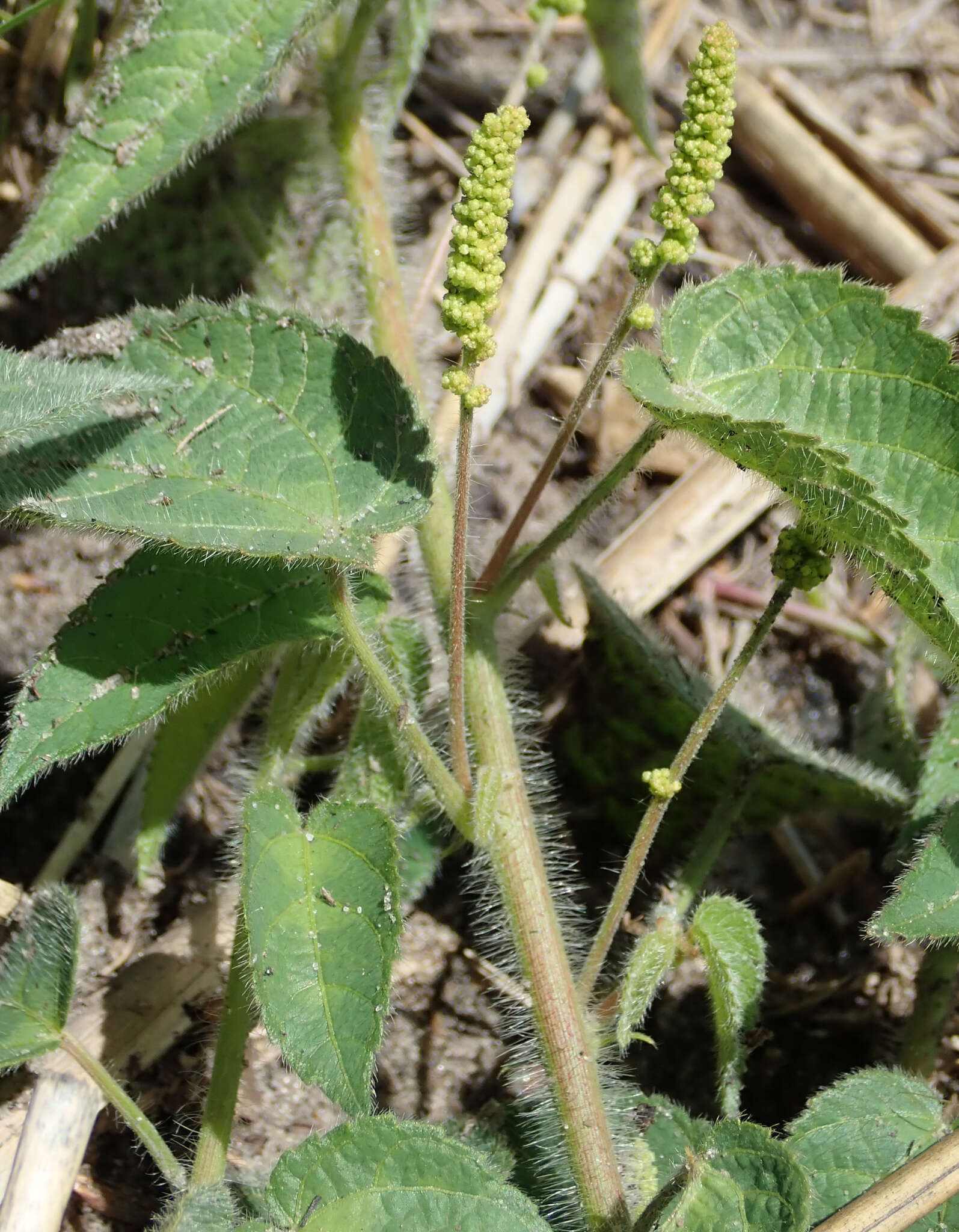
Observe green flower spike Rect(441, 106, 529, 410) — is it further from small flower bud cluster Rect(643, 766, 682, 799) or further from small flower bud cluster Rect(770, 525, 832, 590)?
small flower bud cluster Rect(643, 766, 682, 799)

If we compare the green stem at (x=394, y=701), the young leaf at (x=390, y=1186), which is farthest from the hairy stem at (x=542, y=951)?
the young leaf at (x=390, y=1186)

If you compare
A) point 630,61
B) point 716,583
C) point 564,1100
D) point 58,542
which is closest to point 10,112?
point 58,542

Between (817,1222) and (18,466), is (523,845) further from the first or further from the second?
(18,466)

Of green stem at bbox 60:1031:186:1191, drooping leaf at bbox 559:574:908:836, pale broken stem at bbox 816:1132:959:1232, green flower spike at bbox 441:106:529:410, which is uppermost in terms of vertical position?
green flower spike at bbox 441:106:529:410

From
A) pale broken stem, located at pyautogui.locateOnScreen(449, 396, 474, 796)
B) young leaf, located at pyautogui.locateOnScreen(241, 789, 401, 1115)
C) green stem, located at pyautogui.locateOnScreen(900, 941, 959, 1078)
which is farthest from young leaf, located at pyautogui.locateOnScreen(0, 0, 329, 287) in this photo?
green stem, located at pyautogui.locateOnScreen(900, 941, 959, 1078)

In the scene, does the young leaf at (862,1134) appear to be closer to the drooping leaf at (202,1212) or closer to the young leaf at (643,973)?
the young leaf at (643,973)
